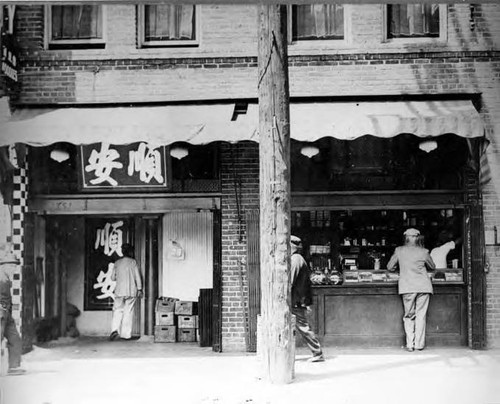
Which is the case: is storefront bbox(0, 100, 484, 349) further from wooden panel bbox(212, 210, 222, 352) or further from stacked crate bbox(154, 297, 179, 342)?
stacked crate bbox(154, 297, 179, 342)

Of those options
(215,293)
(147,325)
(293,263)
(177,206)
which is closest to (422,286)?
(293,263)

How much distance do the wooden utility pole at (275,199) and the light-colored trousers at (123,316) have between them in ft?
9.81

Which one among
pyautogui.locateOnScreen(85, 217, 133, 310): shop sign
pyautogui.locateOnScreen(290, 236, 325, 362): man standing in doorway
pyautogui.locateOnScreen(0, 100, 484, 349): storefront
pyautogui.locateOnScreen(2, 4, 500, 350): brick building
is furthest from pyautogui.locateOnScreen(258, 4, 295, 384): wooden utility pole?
pyautogui.locateOnScreen(85, 217, 133, 310): shop sign

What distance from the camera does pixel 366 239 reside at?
9.10 meters

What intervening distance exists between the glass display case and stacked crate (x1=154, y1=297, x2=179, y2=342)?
2.24 meters

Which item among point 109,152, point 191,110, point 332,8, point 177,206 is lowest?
point 177,206

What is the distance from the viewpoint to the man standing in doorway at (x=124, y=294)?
31.0 ft

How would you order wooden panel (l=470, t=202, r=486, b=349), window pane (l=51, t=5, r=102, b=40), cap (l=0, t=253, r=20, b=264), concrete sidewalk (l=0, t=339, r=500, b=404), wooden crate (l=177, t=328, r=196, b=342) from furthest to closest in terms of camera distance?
wooden crate (l=177, t=328, r=196, b=342) → wooden panel (l=470, t=202, r=486, b=349) → window pane (l=51, t=5, r=102, b=40) → cap (l=0, t=253, r=20, b=264) → concrete sidewalk (l=0, t=339, r=500, b=404)

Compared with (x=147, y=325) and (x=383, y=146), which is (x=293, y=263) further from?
(x=147, y=325)

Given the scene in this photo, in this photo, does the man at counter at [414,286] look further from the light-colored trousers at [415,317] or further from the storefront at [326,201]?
the storefront at [326,201]

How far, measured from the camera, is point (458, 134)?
27.2ft

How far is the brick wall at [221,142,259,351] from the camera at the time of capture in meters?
9.05

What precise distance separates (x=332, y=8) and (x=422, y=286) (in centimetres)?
401

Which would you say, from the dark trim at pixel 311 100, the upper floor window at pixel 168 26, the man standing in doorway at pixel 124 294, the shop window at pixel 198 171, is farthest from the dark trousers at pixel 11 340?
the upper floor window at pixel 168 26
